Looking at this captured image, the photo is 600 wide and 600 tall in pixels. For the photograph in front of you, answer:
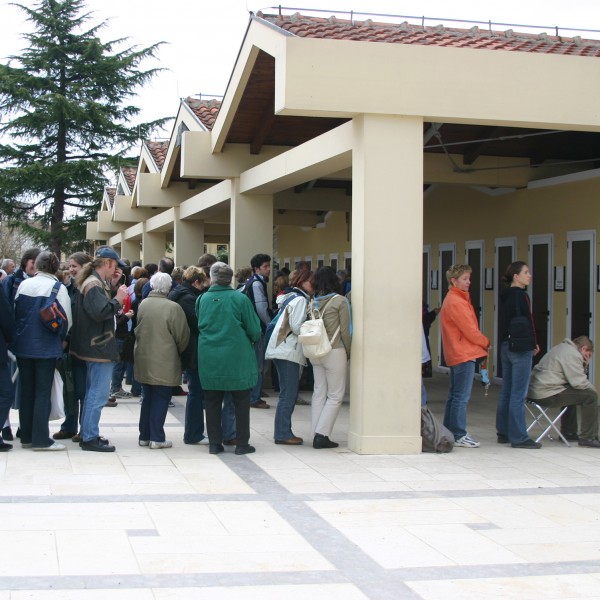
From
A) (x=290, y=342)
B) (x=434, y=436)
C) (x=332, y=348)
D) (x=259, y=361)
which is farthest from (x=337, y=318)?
(x=259, y=361)

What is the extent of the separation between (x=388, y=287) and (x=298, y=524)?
3275 mm

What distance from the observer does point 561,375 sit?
9.90m

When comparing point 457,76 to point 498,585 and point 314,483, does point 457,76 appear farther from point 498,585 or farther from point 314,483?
point 498,585

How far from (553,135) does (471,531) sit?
8.56 meters

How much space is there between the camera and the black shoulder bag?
9.68m

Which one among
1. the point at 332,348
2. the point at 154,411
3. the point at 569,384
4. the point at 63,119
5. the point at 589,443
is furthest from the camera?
the point at 63,119

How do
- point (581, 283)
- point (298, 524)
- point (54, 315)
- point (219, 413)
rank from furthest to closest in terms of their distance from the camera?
point (581, 283) < point (219, 413) < point (54, 315) < point (298, 524)

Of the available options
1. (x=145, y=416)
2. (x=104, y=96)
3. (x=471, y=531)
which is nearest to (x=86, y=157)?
(x=104, y=96)

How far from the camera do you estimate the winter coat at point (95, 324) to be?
900 centimetres

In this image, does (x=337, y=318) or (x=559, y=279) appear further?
(x=559, y=279)

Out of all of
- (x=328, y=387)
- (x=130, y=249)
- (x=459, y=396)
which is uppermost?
(x=130, y=249)

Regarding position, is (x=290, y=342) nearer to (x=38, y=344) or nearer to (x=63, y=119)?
(x=38, y=344)

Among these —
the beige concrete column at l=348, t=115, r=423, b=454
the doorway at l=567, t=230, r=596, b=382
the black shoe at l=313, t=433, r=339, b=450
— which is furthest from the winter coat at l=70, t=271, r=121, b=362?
the doorway at l=567, t=230, r=596, b=382

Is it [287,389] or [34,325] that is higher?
[34,325]
